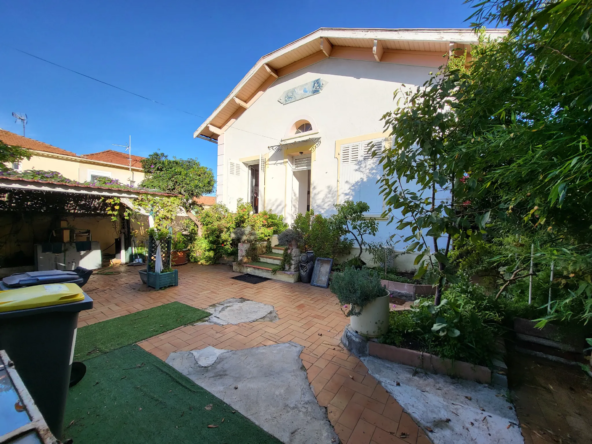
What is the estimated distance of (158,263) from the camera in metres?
Result: 5.60

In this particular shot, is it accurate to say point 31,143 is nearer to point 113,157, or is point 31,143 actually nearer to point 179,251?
point 113,157

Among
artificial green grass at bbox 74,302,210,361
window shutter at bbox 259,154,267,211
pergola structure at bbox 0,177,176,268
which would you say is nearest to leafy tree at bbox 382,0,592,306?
artificial green grass at bbox 74,302,210,361

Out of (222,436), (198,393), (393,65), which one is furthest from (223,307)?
(393,65)

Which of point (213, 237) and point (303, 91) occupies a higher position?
point (303, 91)

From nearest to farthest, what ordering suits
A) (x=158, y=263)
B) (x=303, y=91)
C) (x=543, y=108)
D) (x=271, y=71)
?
(x=543, y=108)
(x=158, y=263)
(x=303, y=91)
(x=271, y=71)

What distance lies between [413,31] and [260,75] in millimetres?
5428

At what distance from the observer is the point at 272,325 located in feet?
12.7

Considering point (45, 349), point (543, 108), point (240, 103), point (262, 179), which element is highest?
point (240, 103)

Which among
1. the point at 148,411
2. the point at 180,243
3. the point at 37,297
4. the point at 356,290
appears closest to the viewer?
the point at 37,297

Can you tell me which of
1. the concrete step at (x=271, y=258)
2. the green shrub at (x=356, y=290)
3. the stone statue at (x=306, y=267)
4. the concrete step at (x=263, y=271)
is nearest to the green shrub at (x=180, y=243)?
the concrete step at (x=263, y=271)

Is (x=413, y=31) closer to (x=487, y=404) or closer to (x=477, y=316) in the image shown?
(x=477, y=316)

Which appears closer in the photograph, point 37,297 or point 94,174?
point 37,297

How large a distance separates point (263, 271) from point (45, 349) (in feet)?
17.3

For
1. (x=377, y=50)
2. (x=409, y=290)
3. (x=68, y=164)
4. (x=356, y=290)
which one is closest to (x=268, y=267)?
(x=409, y=290)
